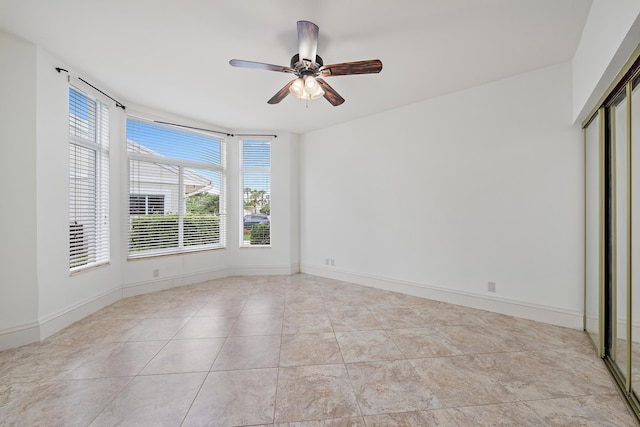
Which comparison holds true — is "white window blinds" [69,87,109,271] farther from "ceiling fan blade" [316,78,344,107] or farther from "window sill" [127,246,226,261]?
"ceiling fan blade" [316,78,344,107]

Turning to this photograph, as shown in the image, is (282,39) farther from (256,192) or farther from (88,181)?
(256,192)

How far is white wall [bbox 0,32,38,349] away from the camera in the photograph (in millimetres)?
2328

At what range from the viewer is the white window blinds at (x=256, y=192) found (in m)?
5.14

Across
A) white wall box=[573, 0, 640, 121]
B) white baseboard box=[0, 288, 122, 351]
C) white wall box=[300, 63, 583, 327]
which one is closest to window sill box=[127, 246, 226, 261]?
white baseboard box=[0, 288, 122, 351]

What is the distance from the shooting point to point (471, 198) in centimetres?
334

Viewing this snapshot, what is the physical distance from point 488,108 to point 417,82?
3.14 feet

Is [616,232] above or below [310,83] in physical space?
below

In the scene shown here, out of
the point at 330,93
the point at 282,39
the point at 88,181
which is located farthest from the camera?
the point at 88,181

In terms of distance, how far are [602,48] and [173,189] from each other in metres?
5.27

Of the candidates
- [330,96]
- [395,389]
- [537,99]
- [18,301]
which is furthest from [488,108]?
[18,301]

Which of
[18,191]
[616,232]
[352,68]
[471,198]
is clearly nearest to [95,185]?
[18,191]

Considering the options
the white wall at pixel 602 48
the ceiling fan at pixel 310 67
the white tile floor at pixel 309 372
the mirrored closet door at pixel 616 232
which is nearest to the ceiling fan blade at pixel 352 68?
the ceiling fan at pixel 310 67

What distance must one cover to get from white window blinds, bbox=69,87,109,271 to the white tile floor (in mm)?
852

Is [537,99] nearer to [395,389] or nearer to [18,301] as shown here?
[395,389]
